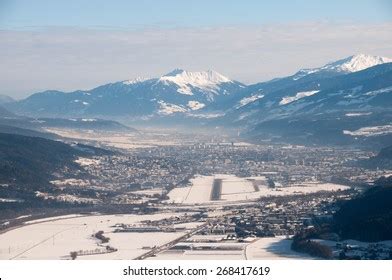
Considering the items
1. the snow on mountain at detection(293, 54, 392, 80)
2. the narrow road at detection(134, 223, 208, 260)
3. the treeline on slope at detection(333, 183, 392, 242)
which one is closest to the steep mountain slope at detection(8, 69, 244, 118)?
the snow on mountain at detection(293, 54, 392, 80)

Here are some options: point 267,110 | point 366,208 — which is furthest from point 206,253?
point 267,110

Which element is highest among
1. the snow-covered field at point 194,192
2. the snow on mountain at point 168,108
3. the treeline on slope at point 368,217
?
the snow on mountain at point 168,108

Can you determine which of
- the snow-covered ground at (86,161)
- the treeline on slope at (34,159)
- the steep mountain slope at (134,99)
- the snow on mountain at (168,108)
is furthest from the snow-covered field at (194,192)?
the snow on mountain at (168,108)

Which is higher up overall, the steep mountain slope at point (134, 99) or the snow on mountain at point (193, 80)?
the snow on mountain at point (193, 80)

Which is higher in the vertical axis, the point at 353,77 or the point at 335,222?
the point at 353,77

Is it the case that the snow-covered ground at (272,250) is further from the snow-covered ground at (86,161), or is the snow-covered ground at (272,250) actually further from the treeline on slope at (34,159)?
the snow-covered ground at (86,161)

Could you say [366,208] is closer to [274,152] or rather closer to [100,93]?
[274,152]

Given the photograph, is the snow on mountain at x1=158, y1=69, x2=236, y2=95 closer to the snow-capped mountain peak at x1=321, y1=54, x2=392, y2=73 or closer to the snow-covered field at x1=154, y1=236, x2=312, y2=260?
the snow-capped mountain peak at x1=321, y1=54, x2=392, y2=73
